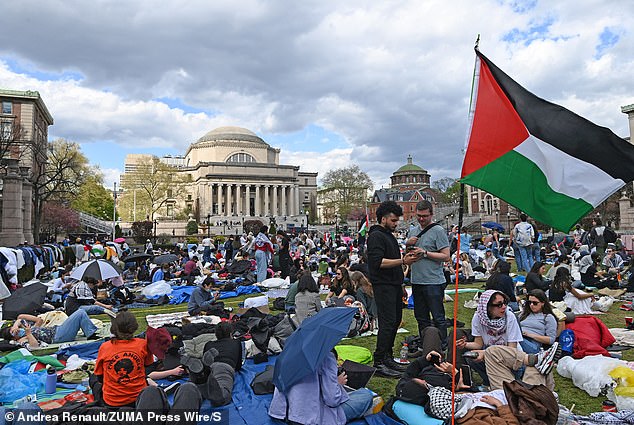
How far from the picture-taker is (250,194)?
300ft

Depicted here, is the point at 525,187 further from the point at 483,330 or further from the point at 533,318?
the point at 533,318

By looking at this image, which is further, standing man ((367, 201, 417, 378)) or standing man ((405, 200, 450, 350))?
standing man ((405, 200, 450, 350))

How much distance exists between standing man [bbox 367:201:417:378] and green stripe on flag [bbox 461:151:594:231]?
1.65m

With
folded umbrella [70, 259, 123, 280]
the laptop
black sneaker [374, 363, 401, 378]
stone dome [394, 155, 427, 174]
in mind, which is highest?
stone dome [394, 155, 427, 174]

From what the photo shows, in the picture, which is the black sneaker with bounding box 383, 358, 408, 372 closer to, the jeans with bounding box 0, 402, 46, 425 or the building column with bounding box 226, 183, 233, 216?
the jeans with bounding box 0, 402, 46, 425

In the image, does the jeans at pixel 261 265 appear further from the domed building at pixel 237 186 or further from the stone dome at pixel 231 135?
the stone dome at pixel 231 135

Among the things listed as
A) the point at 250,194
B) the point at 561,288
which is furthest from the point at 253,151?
the point at 561,288

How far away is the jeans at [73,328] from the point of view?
795 cm

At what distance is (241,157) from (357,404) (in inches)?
3910

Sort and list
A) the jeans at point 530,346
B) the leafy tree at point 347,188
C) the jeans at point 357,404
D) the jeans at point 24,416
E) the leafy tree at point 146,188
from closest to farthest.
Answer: the jeans at point 24,416, the jeans at point 357,404, the jeans at point 530,346, the leafy tree at point 146,188, the leafy tree at point 347,188

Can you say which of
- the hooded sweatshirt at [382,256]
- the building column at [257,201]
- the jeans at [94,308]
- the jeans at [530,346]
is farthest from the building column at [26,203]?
the building column at [257,201]

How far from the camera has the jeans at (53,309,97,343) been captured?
313 inches

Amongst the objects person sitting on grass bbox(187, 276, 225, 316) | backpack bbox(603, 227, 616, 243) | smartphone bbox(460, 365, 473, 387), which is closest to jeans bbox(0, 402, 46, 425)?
smartphone bbox(460, 365, 473, 387)

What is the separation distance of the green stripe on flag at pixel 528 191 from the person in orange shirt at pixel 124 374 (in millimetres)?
2983
